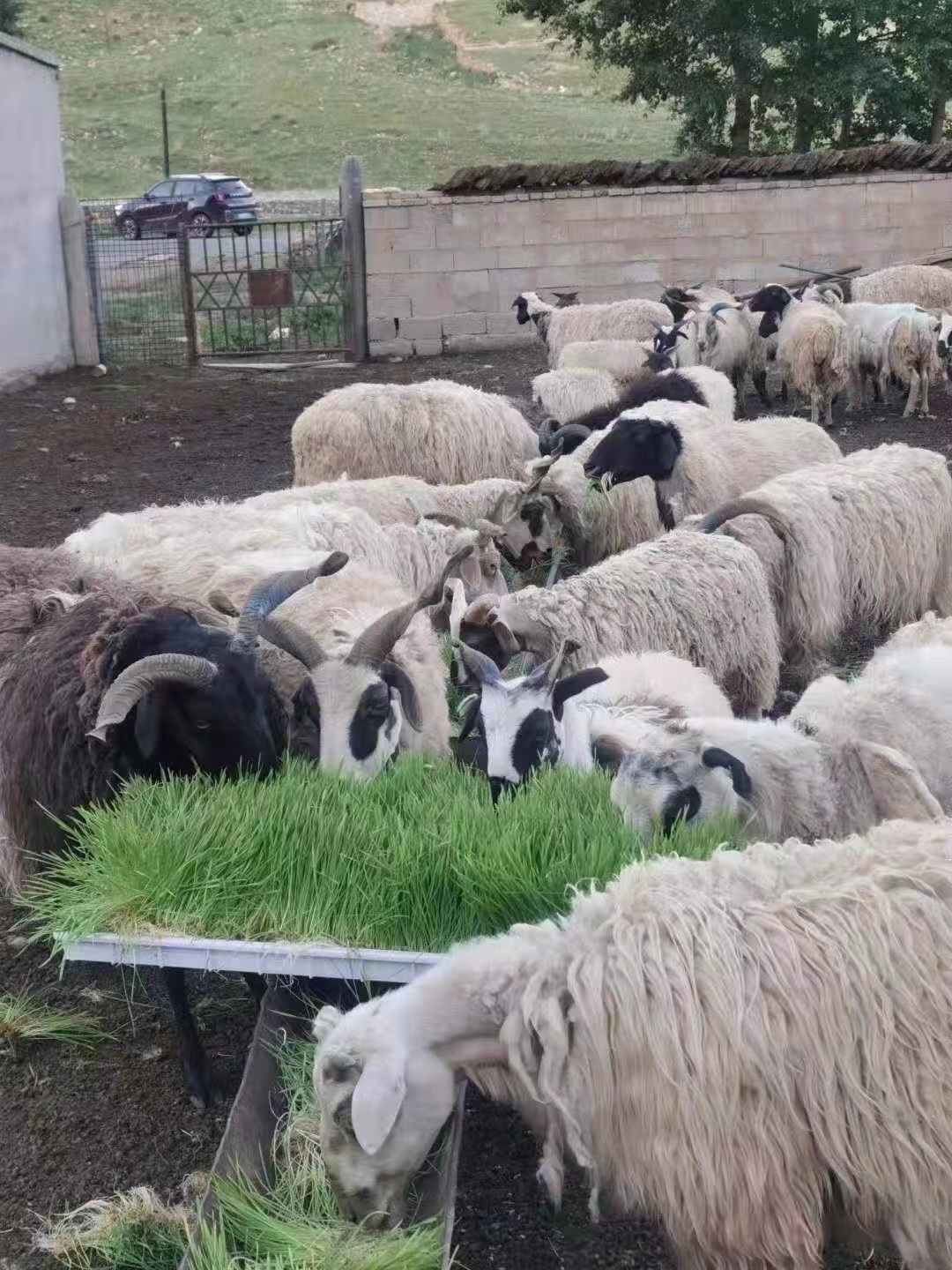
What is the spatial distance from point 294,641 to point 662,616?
172 centimetres

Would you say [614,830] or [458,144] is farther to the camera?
[458,144]

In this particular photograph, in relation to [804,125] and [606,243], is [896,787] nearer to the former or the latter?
[606,243]

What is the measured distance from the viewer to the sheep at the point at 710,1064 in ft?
7.66

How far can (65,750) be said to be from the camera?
4035 mm

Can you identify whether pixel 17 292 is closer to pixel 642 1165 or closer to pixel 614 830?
pixel 614 830

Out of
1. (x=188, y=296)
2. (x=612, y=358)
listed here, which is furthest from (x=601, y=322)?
(x=188, y=296)

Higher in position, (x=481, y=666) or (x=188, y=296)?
(x=188, y=296)

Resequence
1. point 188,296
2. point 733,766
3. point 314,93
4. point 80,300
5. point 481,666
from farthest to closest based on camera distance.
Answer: point 314,93
point 80,300
point 188,296
point 481,666
point 733,766

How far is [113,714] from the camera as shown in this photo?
375 centimetres

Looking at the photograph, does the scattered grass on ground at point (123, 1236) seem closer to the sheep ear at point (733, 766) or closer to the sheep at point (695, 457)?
the sheep ear at point (733, 766)

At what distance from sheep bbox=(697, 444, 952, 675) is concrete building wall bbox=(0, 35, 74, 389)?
11.7 meters

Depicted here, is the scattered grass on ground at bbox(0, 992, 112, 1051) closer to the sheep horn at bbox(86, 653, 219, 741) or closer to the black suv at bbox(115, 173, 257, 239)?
the sheep horn at bbox(86, 653, 219, 741)

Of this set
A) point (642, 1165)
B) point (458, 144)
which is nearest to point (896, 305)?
point (642, 1165)

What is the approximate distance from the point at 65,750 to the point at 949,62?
21140 millimetres
